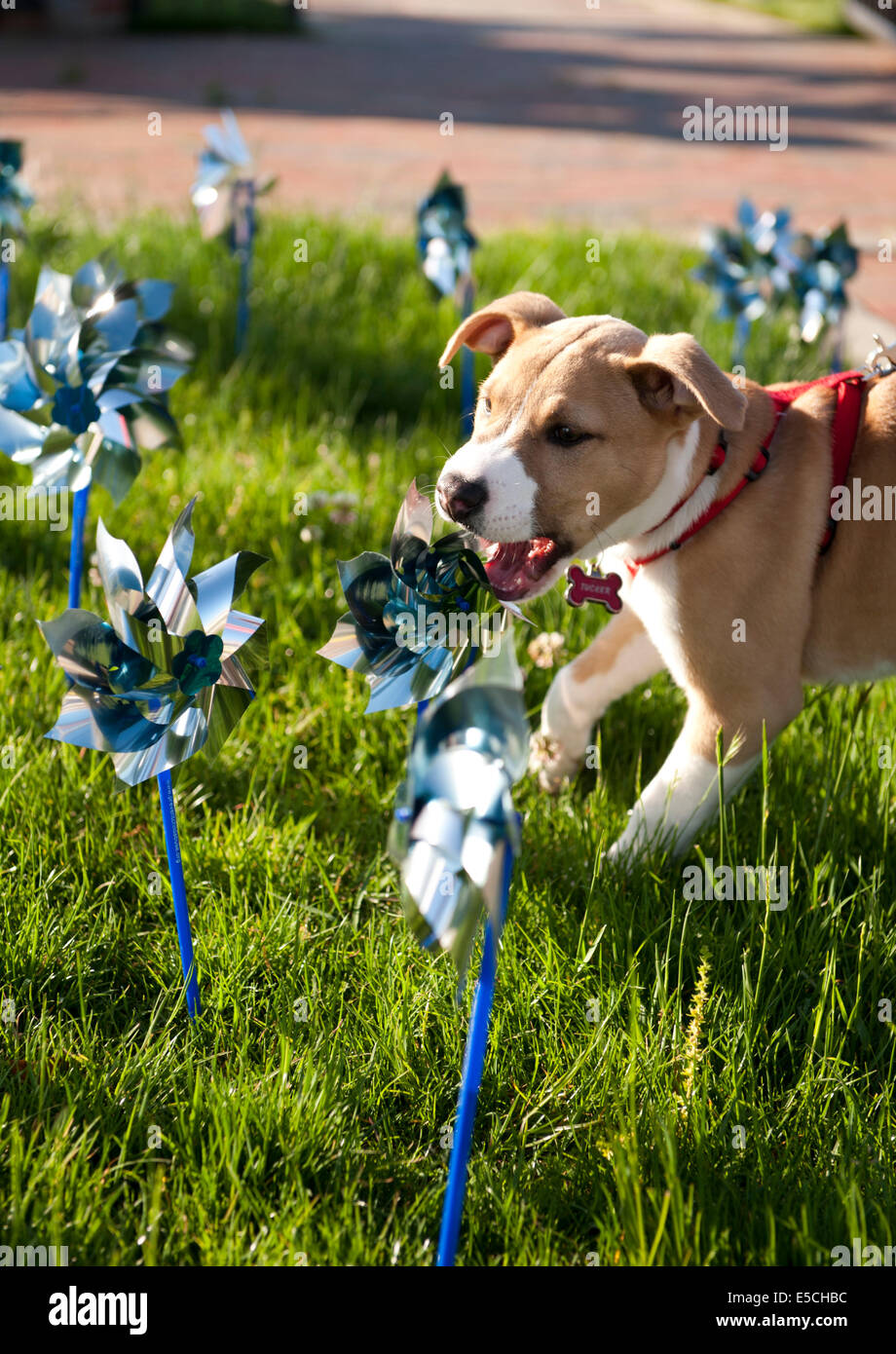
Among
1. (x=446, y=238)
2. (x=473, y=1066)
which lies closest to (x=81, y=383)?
(x=473, y=1066)

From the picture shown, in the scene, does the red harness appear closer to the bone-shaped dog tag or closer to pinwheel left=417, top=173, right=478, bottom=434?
the bone-shaped dog tag

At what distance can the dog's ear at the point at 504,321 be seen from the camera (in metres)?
2.63

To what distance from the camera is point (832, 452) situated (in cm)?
263

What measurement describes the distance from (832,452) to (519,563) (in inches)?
28.6

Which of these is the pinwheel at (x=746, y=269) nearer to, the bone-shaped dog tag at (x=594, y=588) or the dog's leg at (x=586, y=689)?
the dog's leg at (x=586, y=689)

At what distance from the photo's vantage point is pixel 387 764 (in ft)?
9.71

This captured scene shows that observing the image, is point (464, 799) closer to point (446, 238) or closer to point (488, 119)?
point (446, 238)

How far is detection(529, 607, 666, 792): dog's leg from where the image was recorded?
294cm

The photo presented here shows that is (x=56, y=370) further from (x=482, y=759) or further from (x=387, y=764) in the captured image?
(x=482, y=759)

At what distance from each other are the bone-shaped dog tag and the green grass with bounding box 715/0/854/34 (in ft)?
64.9

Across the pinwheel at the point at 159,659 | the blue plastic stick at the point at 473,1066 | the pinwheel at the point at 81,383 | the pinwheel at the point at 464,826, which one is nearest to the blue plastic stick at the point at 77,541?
the pinwheel at the point at 81,383

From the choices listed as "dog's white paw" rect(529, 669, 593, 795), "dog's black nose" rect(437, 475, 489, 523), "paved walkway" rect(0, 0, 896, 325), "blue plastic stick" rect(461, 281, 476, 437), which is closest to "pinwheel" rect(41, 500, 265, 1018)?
"dog's black nose" rect(437, 475, 489, 523)

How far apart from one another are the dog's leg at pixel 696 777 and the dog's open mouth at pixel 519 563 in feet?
1.48
